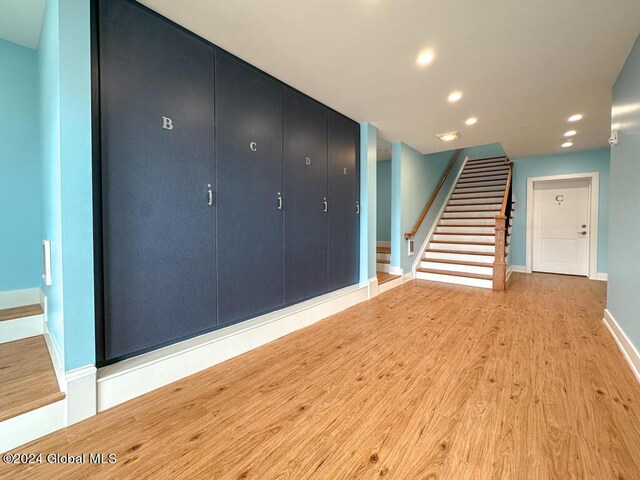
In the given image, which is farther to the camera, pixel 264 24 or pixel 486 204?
pixel 486 204

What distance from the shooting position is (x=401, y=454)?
4.20ft

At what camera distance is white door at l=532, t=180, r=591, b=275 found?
17.8 feet

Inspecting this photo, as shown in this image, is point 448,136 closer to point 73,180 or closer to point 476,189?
point 476,189

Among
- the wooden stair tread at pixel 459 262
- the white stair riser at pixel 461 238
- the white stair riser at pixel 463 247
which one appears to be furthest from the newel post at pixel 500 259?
the white stair riser at pixel 461 238

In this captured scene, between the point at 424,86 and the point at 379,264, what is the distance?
320cm

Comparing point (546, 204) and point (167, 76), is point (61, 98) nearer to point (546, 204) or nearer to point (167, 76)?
point (167, 76)

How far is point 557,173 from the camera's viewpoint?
18.1ft

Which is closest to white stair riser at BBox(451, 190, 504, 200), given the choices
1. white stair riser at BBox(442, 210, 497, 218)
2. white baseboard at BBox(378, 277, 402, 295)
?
white stair riser at BBox(442, 210, 497, 218)

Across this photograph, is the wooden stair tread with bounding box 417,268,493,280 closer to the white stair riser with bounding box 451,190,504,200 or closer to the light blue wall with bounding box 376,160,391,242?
the light blue wall with bounding box 376,160,391,242

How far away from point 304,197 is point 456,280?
136 inches

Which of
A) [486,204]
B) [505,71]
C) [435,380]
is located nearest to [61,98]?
[435,380]

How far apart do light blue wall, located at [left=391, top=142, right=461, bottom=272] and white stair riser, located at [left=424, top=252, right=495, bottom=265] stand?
35cm

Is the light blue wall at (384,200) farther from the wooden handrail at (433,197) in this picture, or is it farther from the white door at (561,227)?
the white door at (561,227)

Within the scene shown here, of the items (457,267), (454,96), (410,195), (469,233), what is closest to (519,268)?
(469,233)
